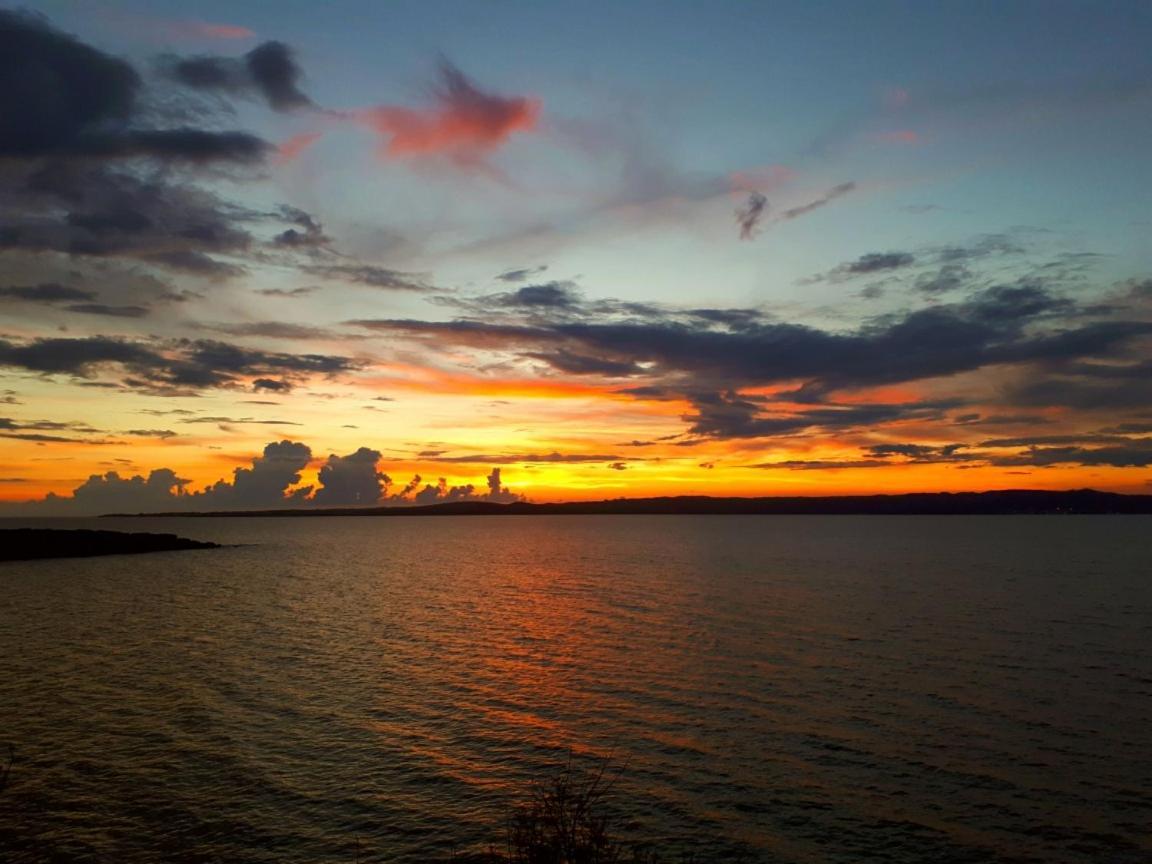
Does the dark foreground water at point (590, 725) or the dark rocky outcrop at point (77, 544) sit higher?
the dark rocky outcrop at point (77, 544)

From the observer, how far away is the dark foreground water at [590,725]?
24.5 m

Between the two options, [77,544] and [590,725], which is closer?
[590,725]

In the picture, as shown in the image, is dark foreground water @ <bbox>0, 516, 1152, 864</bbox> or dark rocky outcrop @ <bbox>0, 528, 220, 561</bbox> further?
dark rocky outcrop @ <bbox>0, 528, 220, 561</bbox>

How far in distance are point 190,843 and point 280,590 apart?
7636 centimetres

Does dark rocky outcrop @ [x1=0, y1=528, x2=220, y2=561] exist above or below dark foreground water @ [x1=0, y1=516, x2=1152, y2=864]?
above

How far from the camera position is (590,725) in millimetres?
35969

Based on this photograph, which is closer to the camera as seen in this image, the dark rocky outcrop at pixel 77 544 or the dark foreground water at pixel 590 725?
the dark foreground water at pixel 590 725

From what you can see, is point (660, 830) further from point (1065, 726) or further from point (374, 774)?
point (1065, 726)

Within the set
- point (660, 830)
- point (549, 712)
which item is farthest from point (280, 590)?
point (660, 830)

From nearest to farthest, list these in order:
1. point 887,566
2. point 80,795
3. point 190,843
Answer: point 190,843 < point 80,795 < point 887,566

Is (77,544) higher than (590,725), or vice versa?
(77,544)

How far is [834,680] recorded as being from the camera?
4344 centimetres

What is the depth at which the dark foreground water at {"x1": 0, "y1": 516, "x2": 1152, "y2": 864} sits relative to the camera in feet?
80.2

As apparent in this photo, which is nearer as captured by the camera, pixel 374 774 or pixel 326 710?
pixel 374 774
